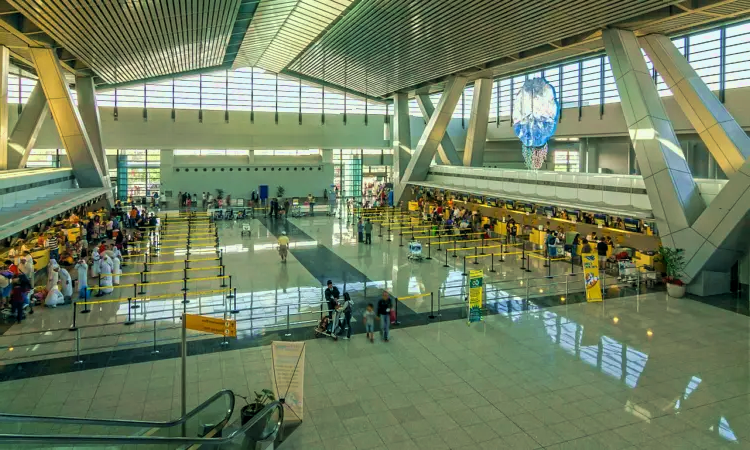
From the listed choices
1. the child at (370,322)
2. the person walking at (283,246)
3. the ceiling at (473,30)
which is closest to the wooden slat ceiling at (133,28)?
the ceiling at (473,30)

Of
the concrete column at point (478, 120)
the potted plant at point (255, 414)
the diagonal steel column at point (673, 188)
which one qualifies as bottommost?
the potted plant at point (255, 414)

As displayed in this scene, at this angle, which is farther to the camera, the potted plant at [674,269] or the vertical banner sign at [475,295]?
the potted plant at [674,269]

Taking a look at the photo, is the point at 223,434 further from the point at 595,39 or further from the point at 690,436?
the point at 595,39

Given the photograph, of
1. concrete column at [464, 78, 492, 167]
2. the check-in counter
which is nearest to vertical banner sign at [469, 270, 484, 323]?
the check-in counter

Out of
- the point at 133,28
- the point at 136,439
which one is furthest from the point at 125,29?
the point at 136,439

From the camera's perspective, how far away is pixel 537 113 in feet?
65.2

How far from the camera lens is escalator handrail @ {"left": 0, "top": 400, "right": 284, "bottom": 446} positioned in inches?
141

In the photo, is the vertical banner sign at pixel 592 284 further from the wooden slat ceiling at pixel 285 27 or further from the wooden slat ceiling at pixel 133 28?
the wooden slat ceiling at pixel 133 28

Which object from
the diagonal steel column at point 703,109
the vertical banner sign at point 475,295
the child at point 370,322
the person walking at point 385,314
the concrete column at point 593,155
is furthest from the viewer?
the concrete column at point 593,155

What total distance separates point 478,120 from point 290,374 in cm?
2501

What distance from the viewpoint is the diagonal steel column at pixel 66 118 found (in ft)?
66.0

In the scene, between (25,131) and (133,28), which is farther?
(25,131)

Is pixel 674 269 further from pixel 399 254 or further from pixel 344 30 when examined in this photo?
pixel 344 30

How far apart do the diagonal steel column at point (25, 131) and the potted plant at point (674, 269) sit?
26.3m
